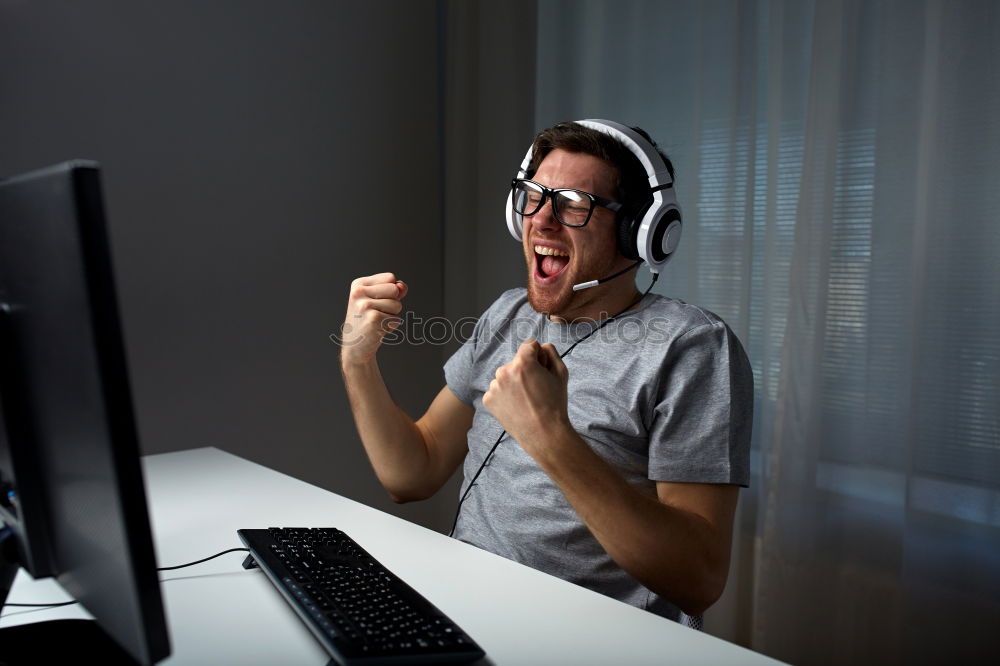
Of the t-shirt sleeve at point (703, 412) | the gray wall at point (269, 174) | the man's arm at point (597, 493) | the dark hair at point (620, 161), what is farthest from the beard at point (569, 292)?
the gray wall at point (269, 174)

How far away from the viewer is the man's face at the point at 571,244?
1.49 metres

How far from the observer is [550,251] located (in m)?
1.54

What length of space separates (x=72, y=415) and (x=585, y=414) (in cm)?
94

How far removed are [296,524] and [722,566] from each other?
0.71m

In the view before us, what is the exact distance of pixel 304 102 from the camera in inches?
102

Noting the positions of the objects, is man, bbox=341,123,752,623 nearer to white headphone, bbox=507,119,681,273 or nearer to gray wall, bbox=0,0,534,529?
white headphone, bbox=507,119,681,273

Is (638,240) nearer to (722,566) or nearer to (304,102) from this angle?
(722,566)

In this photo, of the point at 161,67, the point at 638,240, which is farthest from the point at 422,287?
the point at 638,240

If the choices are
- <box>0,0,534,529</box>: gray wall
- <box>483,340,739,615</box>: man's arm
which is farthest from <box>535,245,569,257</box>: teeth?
<box>0,0,534,529</box>: gray wall

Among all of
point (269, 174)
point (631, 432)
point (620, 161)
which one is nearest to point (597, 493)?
point (631, 432)

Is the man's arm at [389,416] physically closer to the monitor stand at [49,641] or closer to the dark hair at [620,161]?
the dark hair at [620,161]

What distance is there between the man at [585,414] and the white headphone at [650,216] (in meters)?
0.03

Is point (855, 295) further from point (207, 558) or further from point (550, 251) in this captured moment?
point (207, 558)

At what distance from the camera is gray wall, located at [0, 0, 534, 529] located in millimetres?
2102
